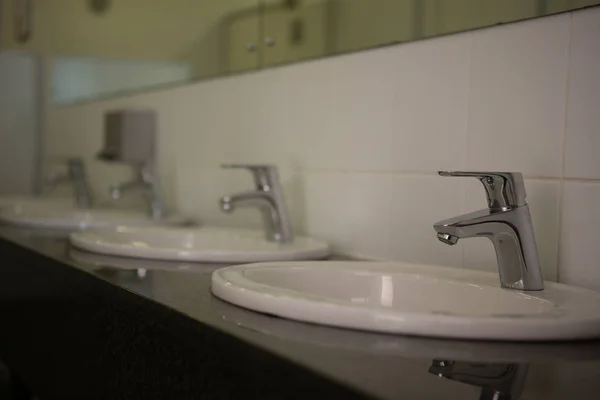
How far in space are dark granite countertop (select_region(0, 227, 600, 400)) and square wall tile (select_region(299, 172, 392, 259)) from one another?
31cm

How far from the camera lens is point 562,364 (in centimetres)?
67

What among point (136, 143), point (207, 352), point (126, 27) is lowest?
point (207, 352)

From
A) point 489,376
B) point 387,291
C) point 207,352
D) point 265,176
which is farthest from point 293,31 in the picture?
point 489,376

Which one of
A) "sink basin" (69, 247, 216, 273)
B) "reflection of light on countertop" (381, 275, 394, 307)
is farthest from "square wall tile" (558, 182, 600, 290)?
"sink basin" (69, 247, 216, 273)

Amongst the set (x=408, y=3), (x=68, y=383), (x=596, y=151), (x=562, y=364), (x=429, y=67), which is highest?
(x=408, y=3)

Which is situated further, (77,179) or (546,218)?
(77,179)

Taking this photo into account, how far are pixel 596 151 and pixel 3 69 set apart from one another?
8.50 feet

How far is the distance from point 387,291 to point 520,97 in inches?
12.5

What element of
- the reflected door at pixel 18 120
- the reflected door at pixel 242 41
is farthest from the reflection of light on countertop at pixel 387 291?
the reflected door at pixel 18 120

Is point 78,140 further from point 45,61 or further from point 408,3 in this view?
point 408,3

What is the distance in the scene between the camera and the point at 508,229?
0.92 m

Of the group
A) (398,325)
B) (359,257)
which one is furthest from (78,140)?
(398,325)

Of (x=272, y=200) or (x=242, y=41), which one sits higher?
(x=242, y=41)

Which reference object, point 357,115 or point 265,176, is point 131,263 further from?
point 357,115
